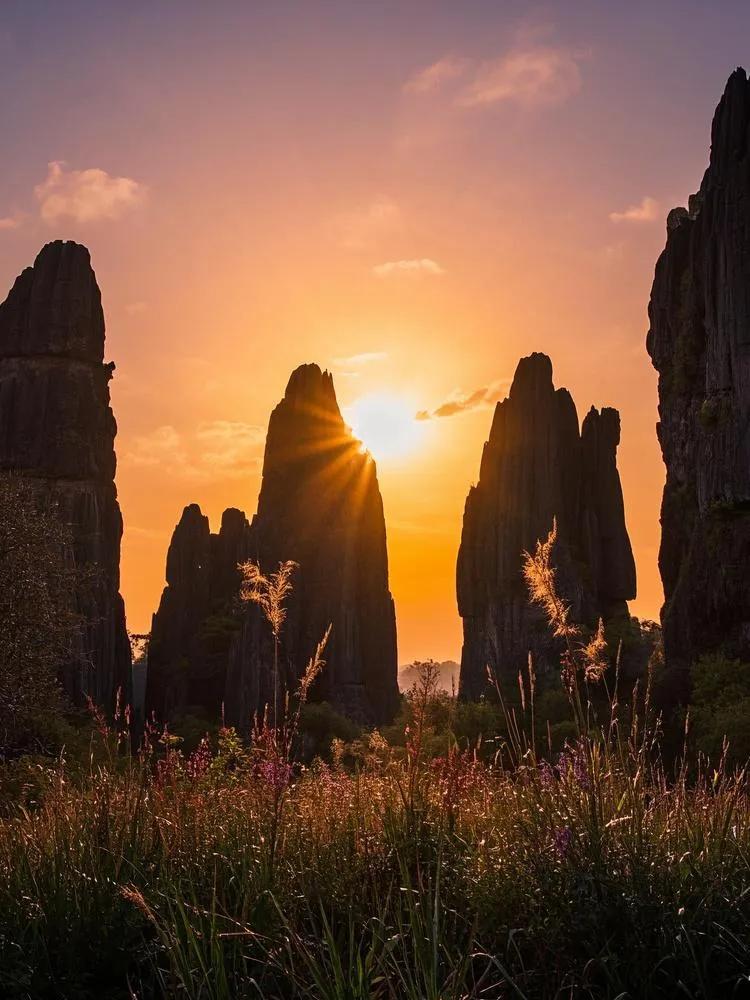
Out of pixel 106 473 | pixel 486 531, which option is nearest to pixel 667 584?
pixel 486 531

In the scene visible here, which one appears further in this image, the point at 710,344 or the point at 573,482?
the point at 573,482

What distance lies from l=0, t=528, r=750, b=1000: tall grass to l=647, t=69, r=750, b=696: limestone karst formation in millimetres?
40493

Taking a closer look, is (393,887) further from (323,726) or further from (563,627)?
(323,726)

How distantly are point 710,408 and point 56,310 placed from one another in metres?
50.7

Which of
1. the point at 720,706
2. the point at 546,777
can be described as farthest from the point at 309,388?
the point at 546,777

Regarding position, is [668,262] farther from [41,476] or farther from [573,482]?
[41,476]

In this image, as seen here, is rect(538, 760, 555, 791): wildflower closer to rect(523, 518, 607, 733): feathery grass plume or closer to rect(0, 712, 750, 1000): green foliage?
rect(0, 712, 750, 1000): green foliage

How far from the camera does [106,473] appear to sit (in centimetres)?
6981

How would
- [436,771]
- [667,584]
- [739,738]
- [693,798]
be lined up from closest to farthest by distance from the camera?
[436,771], [693,798], [739,738], [667,584]

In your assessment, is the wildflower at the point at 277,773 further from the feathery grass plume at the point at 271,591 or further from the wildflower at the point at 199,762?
the wildflower at the point at 199,762

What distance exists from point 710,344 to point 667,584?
16.0 m

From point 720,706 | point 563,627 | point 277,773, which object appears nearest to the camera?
point 277,773

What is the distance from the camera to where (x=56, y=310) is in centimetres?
7031

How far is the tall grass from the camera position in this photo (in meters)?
4.46
